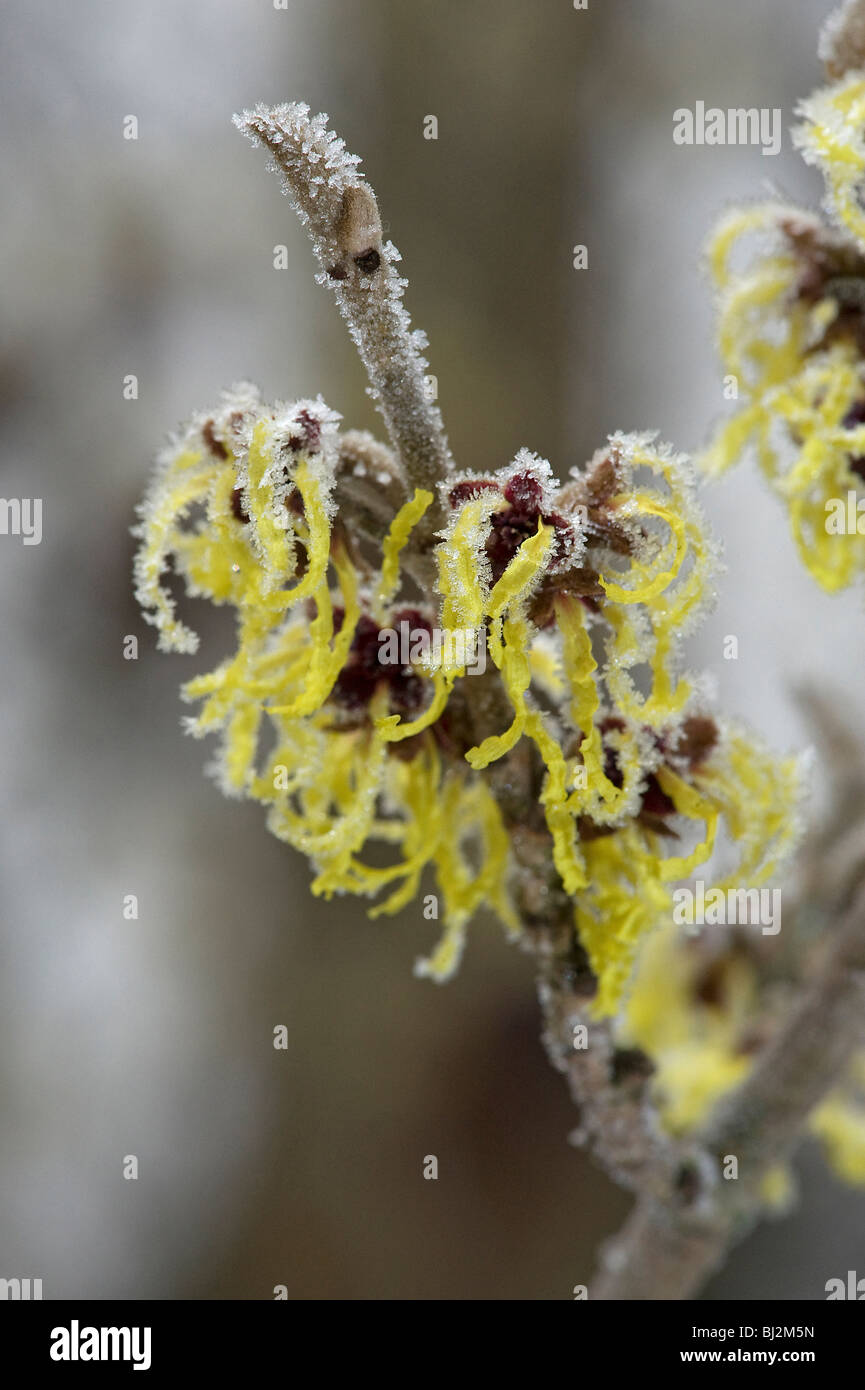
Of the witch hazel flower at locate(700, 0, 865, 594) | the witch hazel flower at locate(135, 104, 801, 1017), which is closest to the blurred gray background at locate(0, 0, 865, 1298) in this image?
the witch hazel flower at locate(700, 0, 865, 594)

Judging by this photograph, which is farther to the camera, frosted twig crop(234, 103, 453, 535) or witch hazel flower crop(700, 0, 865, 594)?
witch hazel flower crop(700, 0, 865, 594)

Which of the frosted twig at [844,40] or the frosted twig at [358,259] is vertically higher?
the frosted twig at [844,40]

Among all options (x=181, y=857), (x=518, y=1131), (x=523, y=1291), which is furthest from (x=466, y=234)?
(x=523, y=1291)

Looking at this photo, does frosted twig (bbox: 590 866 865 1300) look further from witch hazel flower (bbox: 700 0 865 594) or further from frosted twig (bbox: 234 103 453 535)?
frosted twig (bbox: 234 103 453 535)

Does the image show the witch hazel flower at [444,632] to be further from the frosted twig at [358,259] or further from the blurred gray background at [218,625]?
the blurred gray background at [218,625]

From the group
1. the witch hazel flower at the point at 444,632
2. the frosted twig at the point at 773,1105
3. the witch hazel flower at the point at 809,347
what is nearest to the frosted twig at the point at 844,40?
the witch hazel flower at the point at 809,347

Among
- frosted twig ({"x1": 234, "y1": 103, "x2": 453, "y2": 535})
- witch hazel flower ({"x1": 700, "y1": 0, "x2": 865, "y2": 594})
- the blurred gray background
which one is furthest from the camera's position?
the blurred gray background

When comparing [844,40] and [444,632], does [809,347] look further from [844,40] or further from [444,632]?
[444,632]

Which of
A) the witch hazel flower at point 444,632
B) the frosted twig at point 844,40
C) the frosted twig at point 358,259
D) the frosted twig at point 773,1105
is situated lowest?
the frosted twig at point 773,1105
